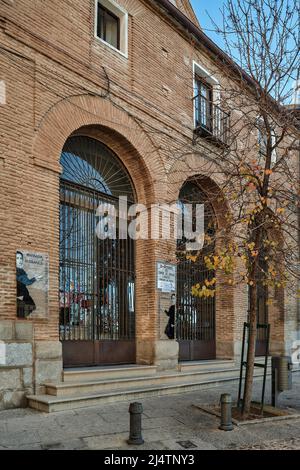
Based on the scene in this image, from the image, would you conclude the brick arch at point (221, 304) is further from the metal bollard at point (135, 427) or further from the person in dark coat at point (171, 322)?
the metal bollard at point (135, 427)

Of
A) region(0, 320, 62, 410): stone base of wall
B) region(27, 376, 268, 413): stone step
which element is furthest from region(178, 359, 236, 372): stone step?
region(0, 320, 62, 410): stone base of wall

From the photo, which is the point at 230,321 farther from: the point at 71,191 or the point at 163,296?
the point at 71,191

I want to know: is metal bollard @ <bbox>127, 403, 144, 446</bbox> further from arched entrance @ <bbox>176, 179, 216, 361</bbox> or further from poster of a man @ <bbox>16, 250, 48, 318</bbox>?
arched entrance @ <bbox>176, 179, 216, 361</bbox>

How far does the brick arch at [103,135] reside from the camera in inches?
362

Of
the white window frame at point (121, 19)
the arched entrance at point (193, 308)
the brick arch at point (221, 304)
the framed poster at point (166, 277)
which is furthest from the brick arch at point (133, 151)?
the brick arch at point (221, 304)

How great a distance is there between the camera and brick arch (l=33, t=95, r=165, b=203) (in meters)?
9.20

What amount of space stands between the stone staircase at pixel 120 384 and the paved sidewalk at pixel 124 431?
0.61 ft

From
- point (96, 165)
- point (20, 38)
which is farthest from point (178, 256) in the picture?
point (20, 38)

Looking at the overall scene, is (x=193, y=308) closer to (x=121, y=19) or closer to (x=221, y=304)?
(x=221, y=304)

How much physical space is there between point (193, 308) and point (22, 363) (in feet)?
20.9

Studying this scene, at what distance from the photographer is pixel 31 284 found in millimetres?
8562

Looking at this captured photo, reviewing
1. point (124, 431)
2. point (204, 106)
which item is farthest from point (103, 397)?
point (204, 106)

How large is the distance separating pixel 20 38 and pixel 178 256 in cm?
638

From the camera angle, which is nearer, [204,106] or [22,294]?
[22,294]
